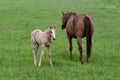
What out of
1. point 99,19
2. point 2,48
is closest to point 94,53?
point 2,48

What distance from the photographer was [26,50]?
15.1 metres

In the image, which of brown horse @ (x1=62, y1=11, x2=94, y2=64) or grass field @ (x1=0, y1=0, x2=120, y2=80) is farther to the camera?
brown horse @ (x1=62, y1=11, x2=94, y2=64)

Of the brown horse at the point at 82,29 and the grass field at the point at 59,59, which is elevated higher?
the brown horse at the point at 82,29

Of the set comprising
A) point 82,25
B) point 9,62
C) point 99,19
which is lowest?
point 99,19

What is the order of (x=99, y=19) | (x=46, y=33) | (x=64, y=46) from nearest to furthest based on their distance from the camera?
1. (x=46, y=33)
2. (x=64, y=46)
3. (x=99, y=19)

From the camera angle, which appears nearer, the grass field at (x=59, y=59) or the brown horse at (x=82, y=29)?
the grass field at (x=59, y=59)

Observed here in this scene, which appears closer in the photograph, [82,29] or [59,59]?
[82,29]

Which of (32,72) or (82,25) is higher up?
(82,25)

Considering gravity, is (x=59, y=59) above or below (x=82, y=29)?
below

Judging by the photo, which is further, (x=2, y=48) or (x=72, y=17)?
(x=2, y=48)

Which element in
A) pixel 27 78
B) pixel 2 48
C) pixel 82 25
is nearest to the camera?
pixel 27 78

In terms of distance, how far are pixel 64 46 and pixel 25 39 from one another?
2.67 m

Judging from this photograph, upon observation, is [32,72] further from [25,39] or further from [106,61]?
[25,39]

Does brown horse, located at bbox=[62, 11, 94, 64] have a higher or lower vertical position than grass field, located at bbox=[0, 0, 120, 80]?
higher
